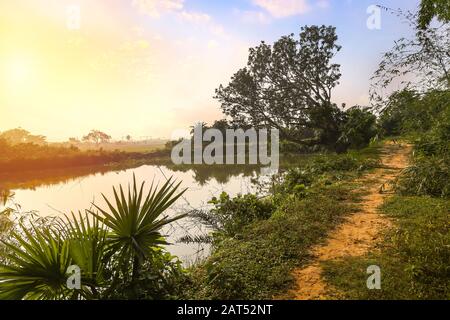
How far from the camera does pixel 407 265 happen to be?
421cm

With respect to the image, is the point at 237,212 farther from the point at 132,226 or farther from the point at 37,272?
the point at 37,272

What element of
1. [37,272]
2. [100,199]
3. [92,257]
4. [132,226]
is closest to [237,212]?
[132,226]

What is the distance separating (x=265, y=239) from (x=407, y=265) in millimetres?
2396

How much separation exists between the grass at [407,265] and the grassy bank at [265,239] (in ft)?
2.39

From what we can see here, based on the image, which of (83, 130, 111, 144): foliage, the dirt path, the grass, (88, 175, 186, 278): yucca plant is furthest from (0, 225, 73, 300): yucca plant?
(83, 130, 111, 144): foliage

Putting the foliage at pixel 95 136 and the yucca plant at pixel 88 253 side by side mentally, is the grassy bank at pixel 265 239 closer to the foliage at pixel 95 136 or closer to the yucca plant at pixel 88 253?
the yucca plant at pixel 88 253

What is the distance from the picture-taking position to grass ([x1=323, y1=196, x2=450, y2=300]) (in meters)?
3.63

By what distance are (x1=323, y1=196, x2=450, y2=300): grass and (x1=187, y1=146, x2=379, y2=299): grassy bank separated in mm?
730

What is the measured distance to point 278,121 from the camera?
25453 mm

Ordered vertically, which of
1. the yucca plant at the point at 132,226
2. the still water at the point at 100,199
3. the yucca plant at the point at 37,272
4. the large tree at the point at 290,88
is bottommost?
the still water at the point at 100,199

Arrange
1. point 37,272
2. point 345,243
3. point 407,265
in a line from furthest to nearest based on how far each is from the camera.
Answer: point 345,243 → point 407,265 → point 37,272

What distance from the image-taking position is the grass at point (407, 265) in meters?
3.63

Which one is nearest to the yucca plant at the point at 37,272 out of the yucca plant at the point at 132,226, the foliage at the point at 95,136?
the yucca plant at the point at 132,226
